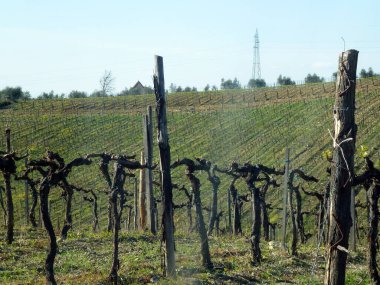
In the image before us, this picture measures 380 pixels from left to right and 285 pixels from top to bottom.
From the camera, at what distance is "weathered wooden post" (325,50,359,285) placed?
6793 mm

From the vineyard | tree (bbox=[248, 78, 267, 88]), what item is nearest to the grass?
the vineyard

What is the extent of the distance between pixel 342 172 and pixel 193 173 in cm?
669

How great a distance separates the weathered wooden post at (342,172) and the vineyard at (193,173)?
43 cm

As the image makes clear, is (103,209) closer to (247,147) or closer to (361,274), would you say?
(247,147)

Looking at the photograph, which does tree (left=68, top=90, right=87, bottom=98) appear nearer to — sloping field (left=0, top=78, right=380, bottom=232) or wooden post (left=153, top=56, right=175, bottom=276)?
sloping field (left=0, top=78, right=380, bottom=232)

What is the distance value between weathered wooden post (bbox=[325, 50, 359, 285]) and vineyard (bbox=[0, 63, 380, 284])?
43 cm

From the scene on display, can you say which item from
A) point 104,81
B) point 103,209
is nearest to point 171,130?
point 103,209

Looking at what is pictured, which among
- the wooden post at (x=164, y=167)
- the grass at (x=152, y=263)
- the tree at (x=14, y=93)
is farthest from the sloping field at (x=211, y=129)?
the wooden post at (x=164, y=167)

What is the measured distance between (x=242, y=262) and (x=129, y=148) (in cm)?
2838

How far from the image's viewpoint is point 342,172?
22.4 feet

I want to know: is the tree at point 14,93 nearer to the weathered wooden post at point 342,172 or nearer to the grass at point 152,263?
the grass at point 152,263

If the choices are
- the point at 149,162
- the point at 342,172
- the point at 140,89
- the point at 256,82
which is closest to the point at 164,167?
the point at 342,172

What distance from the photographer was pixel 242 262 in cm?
1218

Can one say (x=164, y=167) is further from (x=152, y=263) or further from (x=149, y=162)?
(x=149, y=162)
